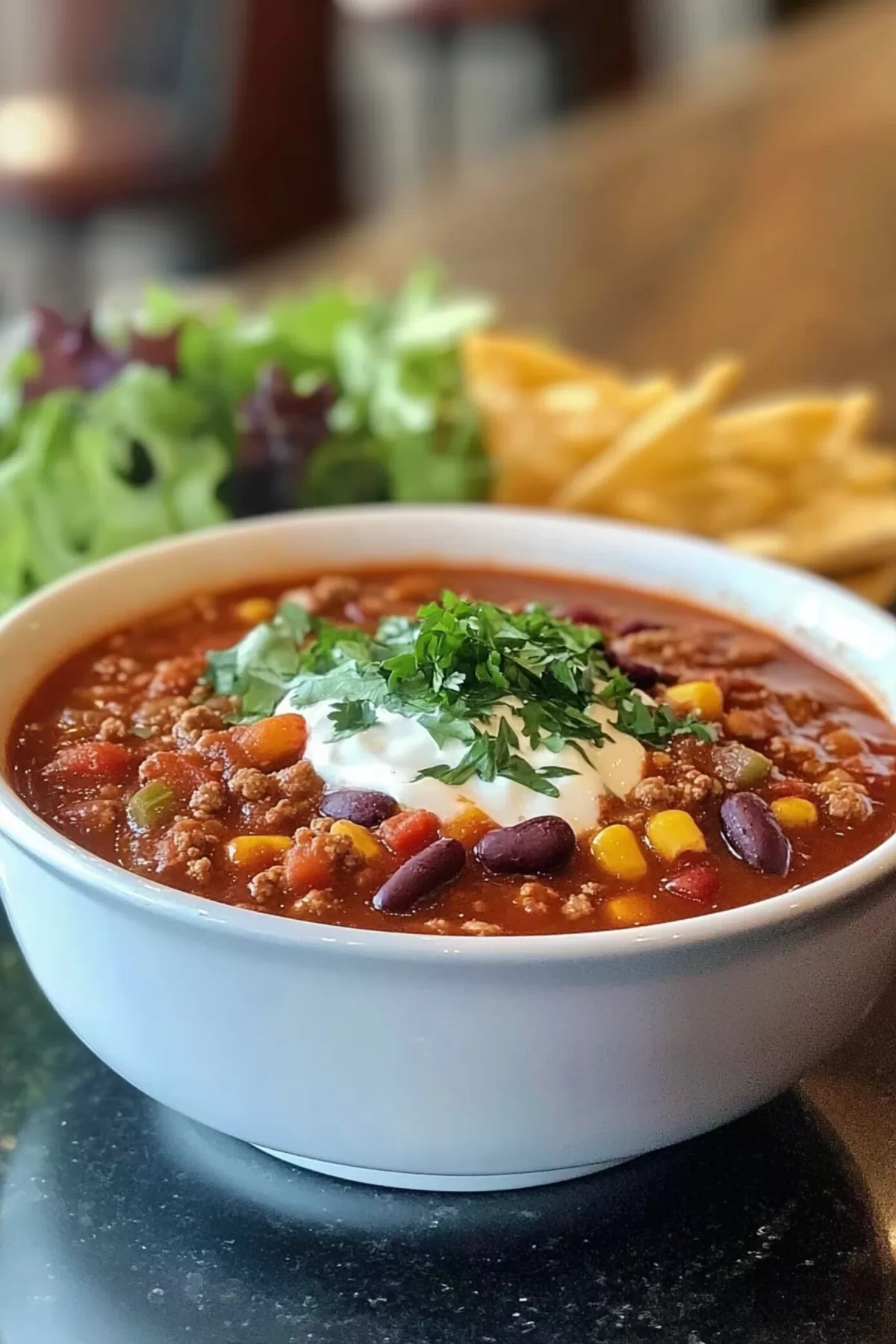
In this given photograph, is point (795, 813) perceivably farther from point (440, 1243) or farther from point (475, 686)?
point (440, 1243)

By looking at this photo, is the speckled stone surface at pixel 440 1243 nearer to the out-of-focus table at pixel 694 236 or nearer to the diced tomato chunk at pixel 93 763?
the diced tomato chunk at pixel 93 763

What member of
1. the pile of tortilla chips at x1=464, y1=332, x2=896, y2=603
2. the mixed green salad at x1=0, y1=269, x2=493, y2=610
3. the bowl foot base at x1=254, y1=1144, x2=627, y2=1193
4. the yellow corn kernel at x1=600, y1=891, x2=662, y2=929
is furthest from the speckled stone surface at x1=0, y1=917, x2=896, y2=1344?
the pile of tortilla chips at x1=464, y1=332, x2=896, y2=603

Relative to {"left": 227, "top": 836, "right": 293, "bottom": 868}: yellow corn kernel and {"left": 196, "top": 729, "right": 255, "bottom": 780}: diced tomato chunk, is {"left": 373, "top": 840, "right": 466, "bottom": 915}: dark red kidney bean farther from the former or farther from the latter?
{"left": 196, "top": 729, "right": 255, "bottom": 780}: diced tomato chunk

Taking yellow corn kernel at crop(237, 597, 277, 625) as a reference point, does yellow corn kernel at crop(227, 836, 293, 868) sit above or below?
above

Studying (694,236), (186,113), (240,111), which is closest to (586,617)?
(694,236)

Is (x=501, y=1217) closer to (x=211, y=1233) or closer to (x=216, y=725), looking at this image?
(x=211, y=1233)

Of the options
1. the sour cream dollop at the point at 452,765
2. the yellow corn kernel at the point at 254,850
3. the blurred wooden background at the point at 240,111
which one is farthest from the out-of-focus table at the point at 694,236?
the yellow corn kernel at the point at 254,850

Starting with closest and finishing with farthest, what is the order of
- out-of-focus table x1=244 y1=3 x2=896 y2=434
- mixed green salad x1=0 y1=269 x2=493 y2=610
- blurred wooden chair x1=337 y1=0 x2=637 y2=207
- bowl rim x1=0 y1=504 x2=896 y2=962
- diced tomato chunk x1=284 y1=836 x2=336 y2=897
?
bowl rim x1=0 y1=504 x2=896 y2=962
diced tomato chunk x1=284 y1=836 x2=336 y2=897
mixed green salad x1=0 y1=269 x2=493 y2=610
out-of-focus table x1=244 y1=3 x2=896 y2=434
blurred wooden chair x1=337 y1=0 x2=637 y2=207
